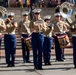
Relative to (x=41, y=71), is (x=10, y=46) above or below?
above

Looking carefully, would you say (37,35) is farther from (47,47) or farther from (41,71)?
(47,47)

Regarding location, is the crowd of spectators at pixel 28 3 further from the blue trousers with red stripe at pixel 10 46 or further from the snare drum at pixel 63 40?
the blue trousers with red stripe at pixel 10 46

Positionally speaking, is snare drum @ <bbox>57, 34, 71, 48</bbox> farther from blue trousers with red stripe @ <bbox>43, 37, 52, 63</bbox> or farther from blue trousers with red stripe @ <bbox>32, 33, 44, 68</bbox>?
blue trousers with red stripe @ <bbox>32, 33, 44, 68</bbox>

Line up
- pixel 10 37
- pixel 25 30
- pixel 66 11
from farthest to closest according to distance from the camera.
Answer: pixel 66 11
pixel 25 30
pixel 10 37

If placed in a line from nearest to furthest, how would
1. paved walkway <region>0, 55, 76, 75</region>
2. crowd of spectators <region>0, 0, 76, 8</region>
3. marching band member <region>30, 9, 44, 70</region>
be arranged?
paved walkway <region>0, 55, 76, 75</region> < marching band member <region>30, 9, 44, 70</region> < crowd of spectators <region>0, 0, 76, 8</region>

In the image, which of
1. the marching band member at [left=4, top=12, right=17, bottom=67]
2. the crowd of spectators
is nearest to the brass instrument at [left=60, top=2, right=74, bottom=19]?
the marching band member at [left=4, top=12, right=17, bottom=67]

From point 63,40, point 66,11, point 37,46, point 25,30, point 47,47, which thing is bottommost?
point 47,47

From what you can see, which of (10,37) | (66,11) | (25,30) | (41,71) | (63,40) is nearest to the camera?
(41,71)

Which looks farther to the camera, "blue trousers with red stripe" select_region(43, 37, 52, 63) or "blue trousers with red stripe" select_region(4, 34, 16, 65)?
"blue trousers with red stripe" select_region(43, 37, 52, 63)

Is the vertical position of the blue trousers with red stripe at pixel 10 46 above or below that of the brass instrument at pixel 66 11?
below

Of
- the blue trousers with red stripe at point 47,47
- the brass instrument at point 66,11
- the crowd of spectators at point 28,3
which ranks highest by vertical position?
the crowd of spectators at point 28,3

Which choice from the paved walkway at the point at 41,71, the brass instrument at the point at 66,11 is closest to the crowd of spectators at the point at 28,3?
the brass instrument at the point at 66,11

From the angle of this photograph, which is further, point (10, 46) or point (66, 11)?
point (66, 11)

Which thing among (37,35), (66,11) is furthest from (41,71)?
(66,11)
